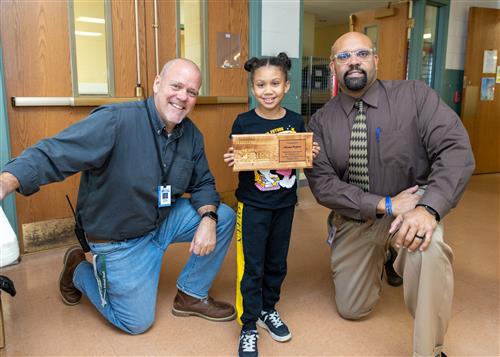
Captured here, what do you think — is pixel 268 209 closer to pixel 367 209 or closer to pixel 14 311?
pixel 367 209

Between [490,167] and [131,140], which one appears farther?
[490,167]

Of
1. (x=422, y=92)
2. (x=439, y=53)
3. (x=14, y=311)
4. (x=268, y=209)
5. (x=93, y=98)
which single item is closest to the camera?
(x=268, y=209)

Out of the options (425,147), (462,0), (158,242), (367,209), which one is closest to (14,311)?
(158,242)

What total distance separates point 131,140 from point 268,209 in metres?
0.61

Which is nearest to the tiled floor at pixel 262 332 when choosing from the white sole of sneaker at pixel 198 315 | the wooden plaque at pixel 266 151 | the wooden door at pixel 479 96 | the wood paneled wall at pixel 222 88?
the white sole of sneaker at pixel 198 315

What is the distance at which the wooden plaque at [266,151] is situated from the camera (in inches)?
61.9

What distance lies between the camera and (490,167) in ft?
17.6

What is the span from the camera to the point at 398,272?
1.60 meters

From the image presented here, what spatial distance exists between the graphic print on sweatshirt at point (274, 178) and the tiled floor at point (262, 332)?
2.04 feet

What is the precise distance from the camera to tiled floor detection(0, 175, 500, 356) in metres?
1.64

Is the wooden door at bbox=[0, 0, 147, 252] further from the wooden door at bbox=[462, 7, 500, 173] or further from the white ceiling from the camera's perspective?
the white ceiling

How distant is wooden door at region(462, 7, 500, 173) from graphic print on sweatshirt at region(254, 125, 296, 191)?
4198mm

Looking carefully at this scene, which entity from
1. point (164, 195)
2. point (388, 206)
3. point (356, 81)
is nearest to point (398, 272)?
point (388, 206)

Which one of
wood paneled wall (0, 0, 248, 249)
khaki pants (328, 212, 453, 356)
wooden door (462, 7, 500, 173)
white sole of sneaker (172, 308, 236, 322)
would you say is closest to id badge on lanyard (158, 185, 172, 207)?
white sole of sneaker (172, 308, 236, 322)
